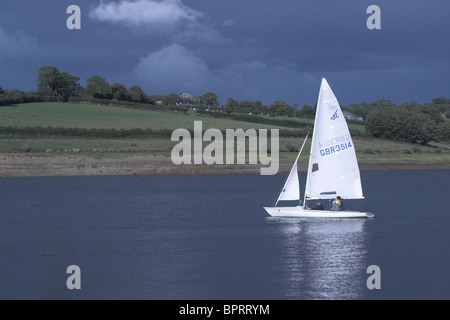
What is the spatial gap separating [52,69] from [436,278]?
175 metres

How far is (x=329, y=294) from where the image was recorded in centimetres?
3247

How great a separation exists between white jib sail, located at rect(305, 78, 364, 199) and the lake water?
9.56 ft

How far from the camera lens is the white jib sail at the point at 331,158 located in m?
51.7

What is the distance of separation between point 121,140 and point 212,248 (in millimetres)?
84573

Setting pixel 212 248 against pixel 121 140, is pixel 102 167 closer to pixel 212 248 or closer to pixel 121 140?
pixel 121 140

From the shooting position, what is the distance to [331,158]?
52.7 metres

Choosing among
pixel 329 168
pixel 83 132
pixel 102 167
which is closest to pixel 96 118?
pixel 83 132

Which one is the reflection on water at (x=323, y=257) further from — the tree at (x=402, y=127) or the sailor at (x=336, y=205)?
the tree at (x=402, y=127)

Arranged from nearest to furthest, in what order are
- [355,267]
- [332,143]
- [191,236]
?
[355,267]
[191,236]
[332,143]

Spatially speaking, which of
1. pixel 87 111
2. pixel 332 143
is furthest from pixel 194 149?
pixel 332 143

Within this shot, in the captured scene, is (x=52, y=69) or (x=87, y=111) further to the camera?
(x=52, y=69)

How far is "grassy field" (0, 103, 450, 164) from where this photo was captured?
112 meters

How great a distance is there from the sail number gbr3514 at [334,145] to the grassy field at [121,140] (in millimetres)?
60944
